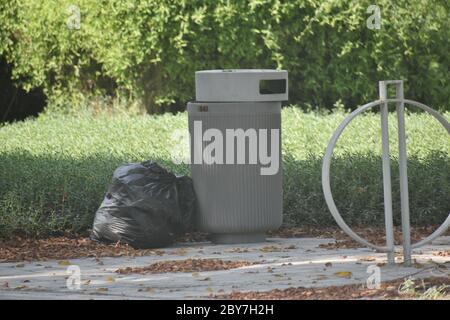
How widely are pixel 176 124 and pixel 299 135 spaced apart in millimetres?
2326

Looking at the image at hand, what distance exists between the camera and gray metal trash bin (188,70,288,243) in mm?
7906

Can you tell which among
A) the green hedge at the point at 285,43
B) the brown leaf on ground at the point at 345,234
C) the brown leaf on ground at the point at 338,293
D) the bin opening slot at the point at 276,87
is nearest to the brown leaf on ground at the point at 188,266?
the brown leaf on ground at the point at 338,293

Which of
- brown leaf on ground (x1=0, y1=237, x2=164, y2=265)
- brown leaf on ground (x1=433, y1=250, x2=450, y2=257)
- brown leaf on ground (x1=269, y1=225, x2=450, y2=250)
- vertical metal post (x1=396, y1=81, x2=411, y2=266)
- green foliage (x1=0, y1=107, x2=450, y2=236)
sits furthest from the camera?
green foliage (x1=0, y1=107, x2=450, y2=236)

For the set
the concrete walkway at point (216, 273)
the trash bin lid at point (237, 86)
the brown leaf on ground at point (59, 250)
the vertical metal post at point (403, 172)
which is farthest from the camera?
the trash bin lid at point (237, 86)

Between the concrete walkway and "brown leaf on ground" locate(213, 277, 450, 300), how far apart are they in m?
0.17

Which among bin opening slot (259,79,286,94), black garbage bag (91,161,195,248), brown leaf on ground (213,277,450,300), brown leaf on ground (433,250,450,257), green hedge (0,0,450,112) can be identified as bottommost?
brown leaf on ground (213,277,450,300)

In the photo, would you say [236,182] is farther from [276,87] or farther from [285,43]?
[285,43]

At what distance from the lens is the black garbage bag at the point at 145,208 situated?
8.00 meters

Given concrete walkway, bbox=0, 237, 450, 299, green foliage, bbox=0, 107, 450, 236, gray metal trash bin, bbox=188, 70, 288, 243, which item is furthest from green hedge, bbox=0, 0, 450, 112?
concrete walkway, bbox=0, 237, 450, 299

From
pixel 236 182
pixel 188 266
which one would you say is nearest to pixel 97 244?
pixel 236 182

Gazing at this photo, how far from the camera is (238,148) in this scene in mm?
7859

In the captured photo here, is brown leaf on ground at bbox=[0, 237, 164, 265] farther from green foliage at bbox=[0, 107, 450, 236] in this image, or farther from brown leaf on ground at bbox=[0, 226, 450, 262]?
green foliage at bbox=[0, 107, 450, 236]

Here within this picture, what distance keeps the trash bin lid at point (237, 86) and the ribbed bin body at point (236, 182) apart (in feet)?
0.16

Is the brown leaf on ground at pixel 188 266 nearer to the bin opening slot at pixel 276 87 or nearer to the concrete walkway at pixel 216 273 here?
the concrete walkway at pixel 216 273
